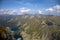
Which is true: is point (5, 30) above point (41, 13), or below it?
below

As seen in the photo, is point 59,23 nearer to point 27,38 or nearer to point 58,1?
point 58,1

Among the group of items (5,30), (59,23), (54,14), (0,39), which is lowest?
(0,39)

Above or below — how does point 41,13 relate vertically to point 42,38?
above

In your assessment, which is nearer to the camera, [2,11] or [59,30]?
[59,30]

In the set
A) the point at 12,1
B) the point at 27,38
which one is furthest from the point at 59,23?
the point at 12,1

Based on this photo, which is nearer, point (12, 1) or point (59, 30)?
point (59, 30)

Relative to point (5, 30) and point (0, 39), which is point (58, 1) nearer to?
point (5, 30)

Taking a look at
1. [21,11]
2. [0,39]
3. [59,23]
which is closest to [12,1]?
[21,11]

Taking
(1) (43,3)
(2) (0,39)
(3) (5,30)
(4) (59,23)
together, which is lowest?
(2) (0,39)
